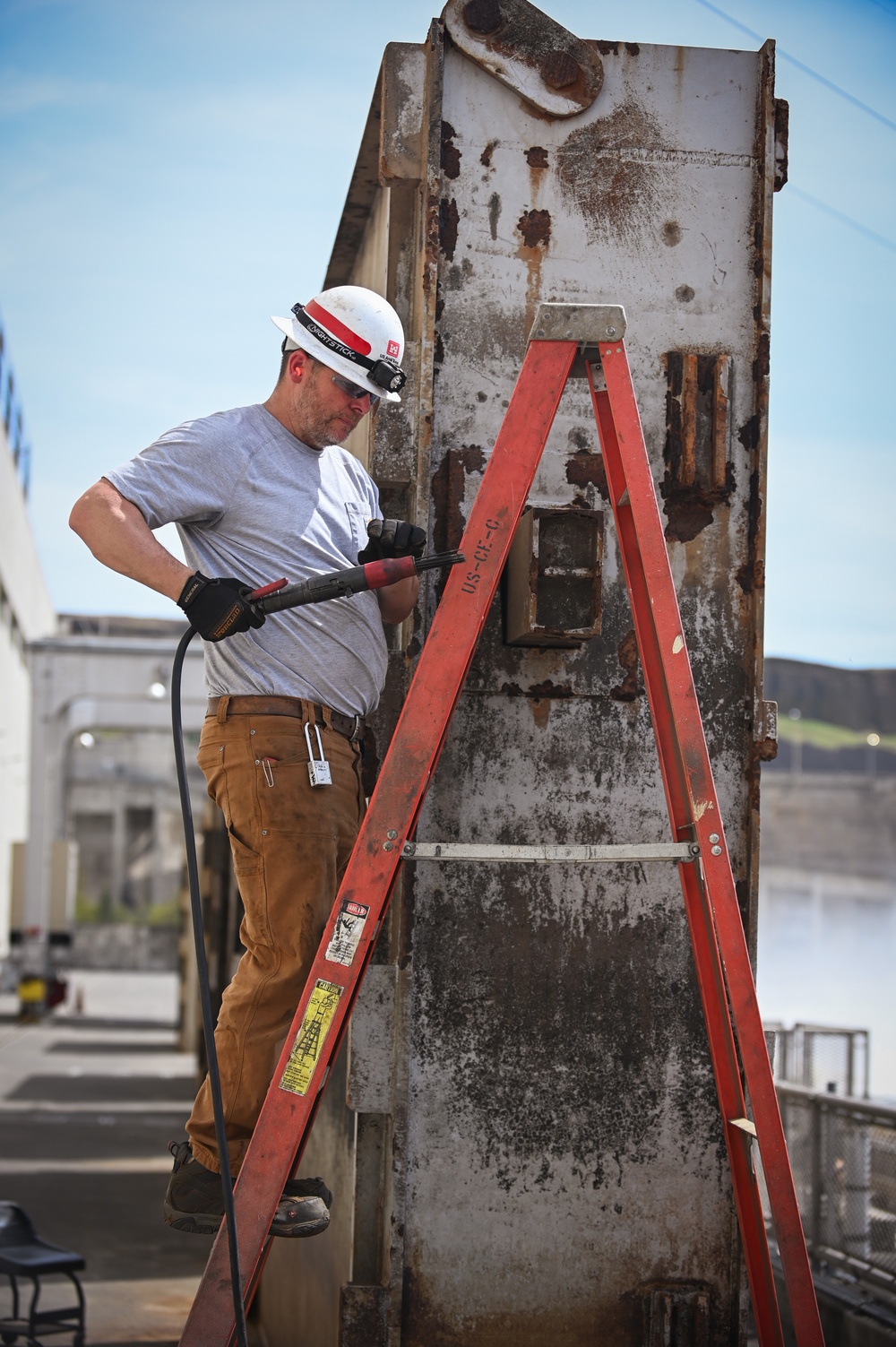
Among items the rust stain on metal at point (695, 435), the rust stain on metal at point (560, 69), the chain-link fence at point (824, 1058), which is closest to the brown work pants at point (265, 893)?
the rust stain on metal at point (695, 435)

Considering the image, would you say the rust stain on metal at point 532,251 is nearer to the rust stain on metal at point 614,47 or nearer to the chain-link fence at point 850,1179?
the rust stain on metal at point 614,47

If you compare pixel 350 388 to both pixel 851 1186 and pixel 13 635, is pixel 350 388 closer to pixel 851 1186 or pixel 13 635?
pixel 851 1186

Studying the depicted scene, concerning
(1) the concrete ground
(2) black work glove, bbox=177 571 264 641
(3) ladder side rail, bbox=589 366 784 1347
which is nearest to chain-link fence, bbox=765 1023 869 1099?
(1) the concrete ground

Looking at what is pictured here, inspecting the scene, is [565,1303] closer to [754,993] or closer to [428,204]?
[754,993]

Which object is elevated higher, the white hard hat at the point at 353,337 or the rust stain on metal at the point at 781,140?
the rust stain on metal at the point at 781,140

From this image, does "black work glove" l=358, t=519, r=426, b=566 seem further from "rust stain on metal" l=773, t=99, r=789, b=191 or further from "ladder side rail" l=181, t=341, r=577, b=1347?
"rust stain on metal" l=773, t=99, r=789, b=191

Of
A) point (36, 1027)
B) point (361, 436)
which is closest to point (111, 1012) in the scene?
point (36, 1027)

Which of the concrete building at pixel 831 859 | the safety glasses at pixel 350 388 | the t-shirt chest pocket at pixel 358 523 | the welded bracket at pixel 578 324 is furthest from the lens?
the concrete building at pixel 831 859

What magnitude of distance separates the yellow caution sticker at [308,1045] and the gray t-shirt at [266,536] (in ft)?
2.35

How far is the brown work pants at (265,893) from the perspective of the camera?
295 cm

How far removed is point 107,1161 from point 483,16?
29.5 ft

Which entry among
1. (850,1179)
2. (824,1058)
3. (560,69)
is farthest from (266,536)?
(824,1058)

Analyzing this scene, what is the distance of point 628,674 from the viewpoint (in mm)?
3523

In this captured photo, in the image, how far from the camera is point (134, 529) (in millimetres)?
2896
